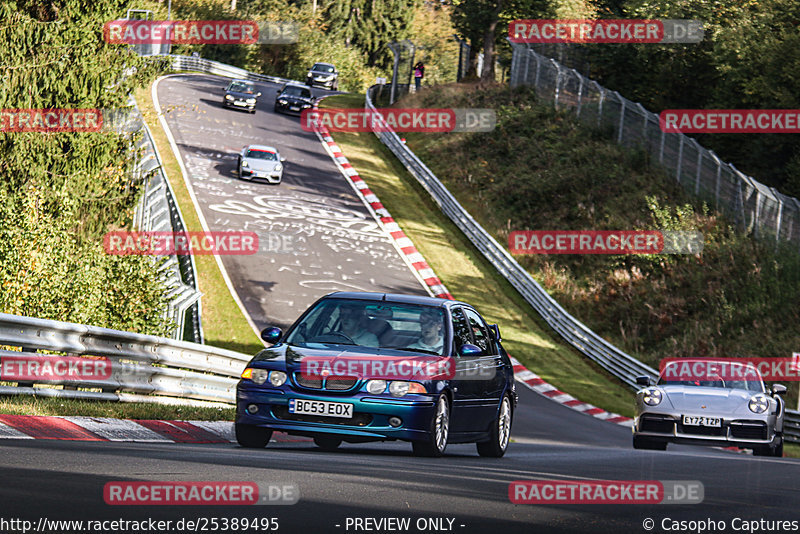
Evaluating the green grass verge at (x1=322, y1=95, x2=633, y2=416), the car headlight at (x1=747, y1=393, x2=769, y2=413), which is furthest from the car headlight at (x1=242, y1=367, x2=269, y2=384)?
the green grass verge at (x1=322, y1=95, x2=633, y2=416)

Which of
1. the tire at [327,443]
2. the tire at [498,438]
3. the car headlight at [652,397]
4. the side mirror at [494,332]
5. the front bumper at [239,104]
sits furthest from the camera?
the front bumper at [239,104]

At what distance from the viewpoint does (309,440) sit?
12.6 m

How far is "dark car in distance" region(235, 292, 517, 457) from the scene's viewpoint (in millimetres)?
9938

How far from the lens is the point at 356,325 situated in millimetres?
10836

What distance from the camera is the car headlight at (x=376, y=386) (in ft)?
32.7

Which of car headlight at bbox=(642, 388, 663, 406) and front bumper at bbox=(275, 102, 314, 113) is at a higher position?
front bumper at bbox=(275, 102, 314, 113)

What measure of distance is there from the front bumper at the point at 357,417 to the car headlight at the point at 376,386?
0.05m

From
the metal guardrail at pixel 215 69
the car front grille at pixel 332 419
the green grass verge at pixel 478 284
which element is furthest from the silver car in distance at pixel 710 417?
the metal guardrail at pixel 215 69

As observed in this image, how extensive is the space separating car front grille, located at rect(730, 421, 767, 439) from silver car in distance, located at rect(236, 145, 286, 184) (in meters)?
28.0

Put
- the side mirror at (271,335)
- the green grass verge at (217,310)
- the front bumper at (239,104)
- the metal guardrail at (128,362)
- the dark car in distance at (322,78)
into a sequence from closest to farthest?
the metal guardrail at (128,362)
the side mirror at (271,335)
the green grass verge at (217,310)
the front bumper at (239,104)
the dark car in distance at (322,78)

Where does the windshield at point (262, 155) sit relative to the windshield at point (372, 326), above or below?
below

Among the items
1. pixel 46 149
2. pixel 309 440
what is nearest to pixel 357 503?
pixel 309 440

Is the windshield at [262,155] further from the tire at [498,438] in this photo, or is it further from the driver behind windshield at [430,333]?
the driver behind windshield at [430,333]

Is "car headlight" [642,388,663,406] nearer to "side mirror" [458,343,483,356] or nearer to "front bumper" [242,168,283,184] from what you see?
"side mirror" [458,343,483,356]
